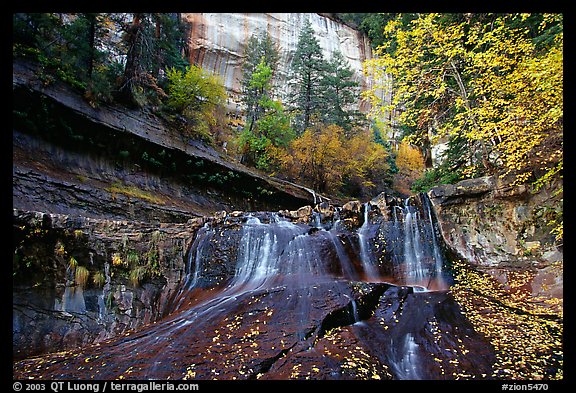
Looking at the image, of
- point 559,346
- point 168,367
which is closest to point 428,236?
point 559,346

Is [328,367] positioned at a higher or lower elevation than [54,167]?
lower

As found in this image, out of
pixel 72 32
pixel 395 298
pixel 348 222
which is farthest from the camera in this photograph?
pixel 72 32

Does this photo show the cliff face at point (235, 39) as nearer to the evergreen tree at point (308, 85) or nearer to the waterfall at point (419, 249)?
the evergreen tree at point (308, 85)

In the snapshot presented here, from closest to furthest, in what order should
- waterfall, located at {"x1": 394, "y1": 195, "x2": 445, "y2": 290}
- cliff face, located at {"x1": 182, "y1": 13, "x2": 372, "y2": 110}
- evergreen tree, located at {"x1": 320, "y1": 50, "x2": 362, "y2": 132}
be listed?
waterfall, located at {"x1": 394, "y1": 195, "x2": 445, "y2": 290}, evergreen tree, located at {"x1": 320, "y1": 50, "x2": 362, "y2": 132}, cliff face, located at {"x1": 182, "y1": 13, "x2": 372, "y2": 110}

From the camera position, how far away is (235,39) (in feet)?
119

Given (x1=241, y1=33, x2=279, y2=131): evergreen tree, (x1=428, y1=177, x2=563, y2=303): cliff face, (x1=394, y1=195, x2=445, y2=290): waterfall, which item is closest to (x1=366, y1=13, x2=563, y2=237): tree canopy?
(x1=428, y1=177, x2=563, y2=303): cliff face

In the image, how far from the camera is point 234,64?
36.2m

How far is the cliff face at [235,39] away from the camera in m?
34.9

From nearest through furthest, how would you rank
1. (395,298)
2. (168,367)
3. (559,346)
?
(168,367), (559,346), (395,298)

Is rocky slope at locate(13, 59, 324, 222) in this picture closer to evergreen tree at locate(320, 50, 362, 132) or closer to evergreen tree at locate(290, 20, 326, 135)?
evergreen tree at locate(290, 20, 326, 135)

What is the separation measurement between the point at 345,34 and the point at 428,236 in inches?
1672

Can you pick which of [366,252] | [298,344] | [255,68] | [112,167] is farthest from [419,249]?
[255,68]

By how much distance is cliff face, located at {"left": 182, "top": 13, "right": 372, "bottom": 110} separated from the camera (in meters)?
34.9

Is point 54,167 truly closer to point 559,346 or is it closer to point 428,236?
point 428,236
